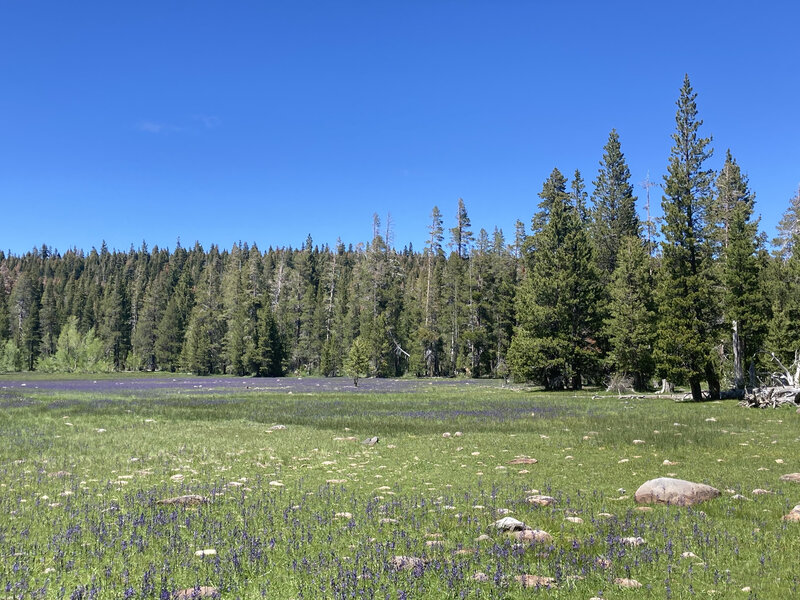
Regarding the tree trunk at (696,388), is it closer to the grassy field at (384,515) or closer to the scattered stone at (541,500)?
the grassy field at (384,515)

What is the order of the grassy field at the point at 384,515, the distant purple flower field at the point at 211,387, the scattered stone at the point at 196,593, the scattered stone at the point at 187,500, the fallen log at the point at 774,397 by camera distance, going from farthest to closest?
the distant purple flower field at the point at 211,387, the fallen log at the point at 774,397, the scattered stone at the point at 187,500, the grassy field at the point at 384,515, the scattered stone at the point at 196,593

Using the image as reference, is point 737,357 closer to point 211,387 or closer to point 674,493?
point 674,493

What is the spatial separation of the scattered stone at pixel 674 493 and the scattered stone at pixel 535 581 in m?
5.07

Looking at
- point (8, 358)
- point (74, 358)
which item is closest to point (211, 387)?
point (74, 358)

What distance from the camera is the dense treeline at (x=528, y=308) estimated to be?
40750 mm

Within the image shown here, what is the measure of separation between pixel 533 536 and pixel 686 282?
37805mm

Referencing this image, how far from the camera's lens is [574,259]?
55.0 metres

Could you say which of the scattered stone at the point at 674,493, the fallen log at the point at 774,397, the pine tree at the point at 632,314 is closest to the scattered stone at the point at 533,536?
the scattered stone at the point at 674,493

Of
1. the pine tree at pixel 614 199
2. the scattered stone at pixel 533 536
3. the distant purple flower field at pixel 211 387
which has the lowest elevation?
the distant purple flower field at pixel 211 387

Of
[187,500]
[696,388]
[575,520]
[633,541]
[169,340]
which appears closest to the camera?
[633,541]

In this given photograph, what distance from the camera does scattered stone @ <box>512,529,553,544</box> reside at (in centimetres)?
806

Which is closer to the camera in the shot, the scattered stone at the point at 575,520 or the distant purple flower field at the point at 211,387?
the scattered stone at the point at 575,520

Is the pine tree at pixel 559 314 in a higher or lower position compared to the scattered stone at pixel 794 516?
higher

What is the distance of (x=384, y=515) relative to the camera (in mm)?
9695
